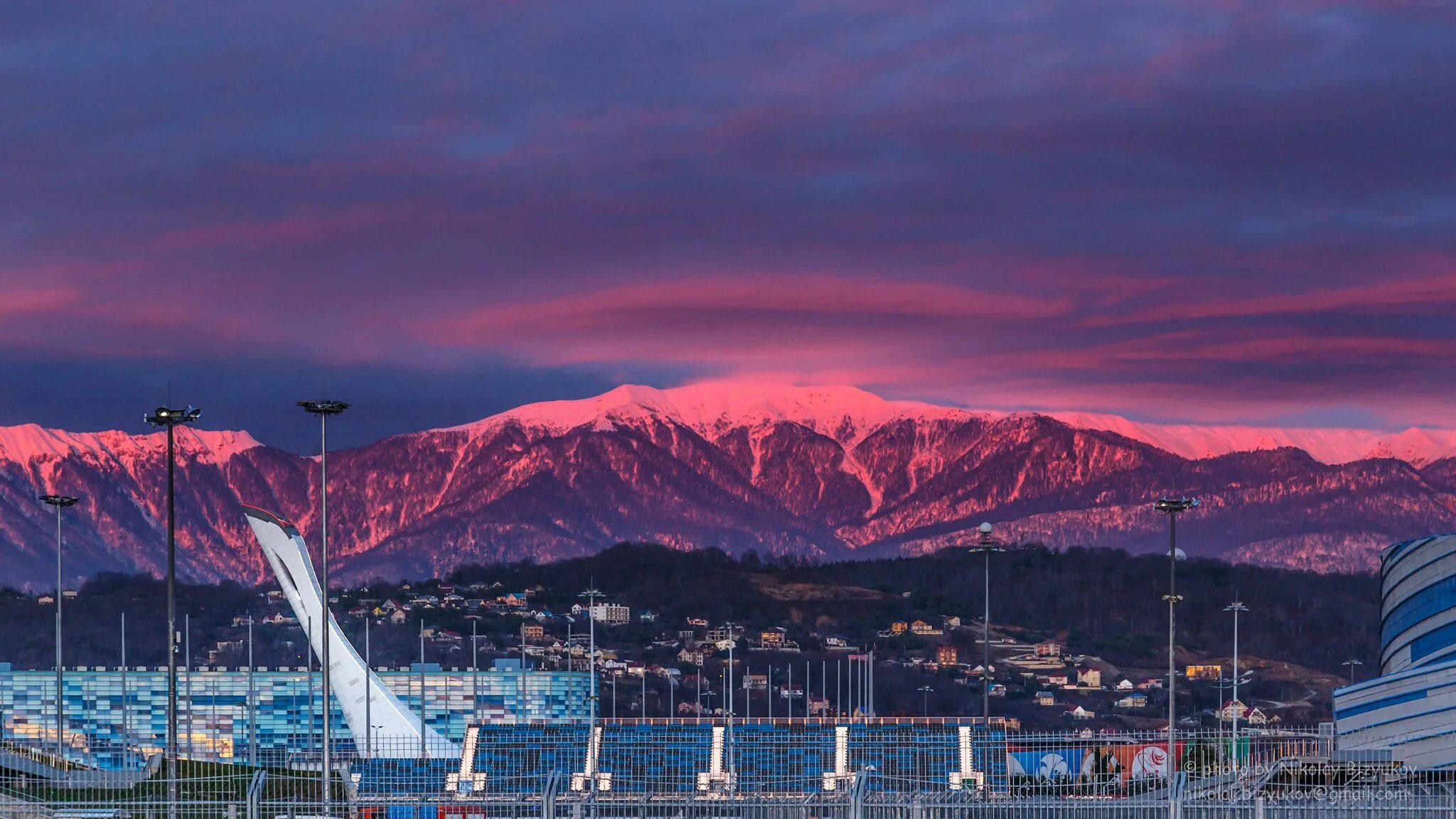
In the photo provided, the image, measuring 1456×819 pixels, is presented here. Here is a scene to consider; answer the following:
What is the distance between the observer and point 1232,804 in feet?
109

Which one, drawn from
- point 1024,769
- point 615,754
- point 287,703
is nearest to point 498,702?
point 287,703

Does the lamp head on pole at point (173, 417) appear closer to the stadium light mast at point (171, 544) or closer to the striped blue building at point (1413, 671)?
the stadium light mast at point (171, 544)

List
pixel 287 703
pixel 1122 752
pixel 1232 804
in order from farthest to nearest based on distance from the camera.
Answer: pixel 287 703 < pixel 1122 752 < pixel 1232 804

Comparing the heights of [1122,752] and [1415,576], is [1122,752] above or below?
below

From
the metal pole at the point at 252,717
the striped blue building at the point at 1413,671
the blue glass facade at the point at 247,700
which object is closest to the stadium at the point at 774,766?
the striped blue building at the point at 1413,671

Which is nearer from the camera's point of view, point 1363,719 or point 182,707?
point 1363,719

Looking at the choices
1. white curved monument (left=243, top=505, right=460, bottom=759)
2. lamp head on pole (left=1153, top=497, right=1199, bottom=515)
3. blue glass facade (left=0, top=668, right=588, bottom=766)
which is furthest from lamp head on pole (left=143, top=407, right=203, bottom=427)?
blue glass facade (left=0, top=668, right=588, bottom=766)

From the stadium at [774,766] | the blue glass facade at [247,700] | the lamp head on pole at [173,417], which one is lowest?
the blue glass facade at [247,700]

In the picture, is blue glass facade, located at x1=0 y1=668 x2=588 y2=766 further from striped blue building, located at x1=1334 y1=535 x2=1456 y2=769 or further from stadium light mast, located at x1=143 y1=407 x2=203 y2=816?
stadium light mast, located at x1=143 y1=407 x2=203 y2=816

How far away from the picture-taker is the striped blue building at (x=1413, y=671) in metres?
87.8

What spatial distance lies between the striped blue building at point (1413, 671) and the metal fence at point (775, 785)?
1093 centimetres

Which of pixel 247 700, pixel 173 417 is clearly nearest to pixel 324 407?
pixel 173 417

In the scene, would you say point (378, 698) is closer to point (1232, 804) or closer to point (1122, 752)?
point (1122, 752)

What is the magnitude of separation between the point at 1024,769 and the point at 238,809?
40.1m
